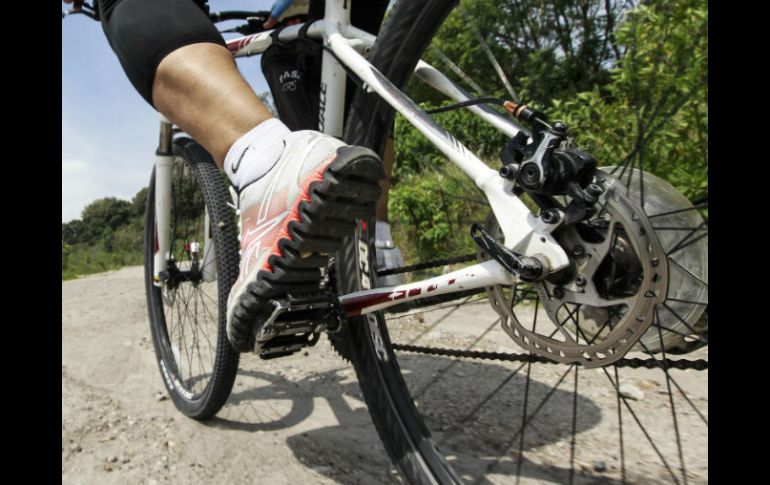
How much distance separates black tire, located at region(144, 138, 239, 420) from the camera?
169 centimetres

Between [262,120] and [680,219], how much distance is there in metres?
0.90

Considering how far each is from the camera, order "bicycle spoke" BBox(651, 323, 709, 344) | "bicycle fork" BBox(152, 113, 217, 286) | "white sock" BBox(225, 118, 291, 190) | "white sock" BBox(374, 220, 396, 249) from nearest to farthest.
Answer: "bicycle spoke" BBox(651, 323, 709, 344), "white sock" BBox(225, 118, 291, 190), "white sock" BBox(374, 220, 396, 249), "bicycle fork" BBox(152, 113, 217, 286)

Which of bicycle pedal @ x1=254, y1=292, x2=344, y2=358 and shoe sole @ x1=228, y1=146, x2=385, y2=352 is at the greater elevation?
shoe sole @ x1=228, y1=146, x2=385, y2=352

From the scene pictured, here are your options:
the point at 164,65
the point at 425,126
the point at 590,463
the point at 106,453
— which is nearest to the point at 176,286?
the point at 106,453

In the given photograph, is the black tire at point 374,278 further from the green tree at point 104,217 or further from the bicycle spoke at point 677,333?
the green tree at point 104,217

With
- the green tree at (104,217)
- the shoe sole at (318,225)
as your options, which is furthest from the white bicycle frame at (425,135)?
the green tree at (104,217)

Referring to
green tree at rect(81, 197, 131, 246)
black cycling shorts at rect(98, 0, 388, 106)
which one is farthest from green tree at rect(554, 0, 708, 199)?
green tree at rect(81, 197, 131, 246)

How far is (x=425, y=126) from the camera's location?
1.24m

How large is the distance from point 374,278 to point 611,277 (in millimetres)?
631

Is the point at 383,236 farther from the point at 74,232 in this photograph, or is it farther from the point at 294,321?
the point at 74,232

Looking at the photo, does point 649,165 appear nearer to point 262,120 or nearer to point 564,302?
point 564,302

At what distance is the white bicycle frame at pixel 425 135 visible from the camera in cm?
111

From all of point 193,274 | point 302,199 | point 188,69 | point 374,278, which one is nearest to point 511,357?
point 374,278

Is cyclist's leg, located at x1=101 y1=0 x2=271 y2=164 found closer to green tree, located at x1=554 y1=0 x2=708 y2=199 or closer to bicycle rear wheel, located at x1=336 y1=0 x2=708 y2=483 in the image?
bicycle rear wheel, located at x1=336 y1=0 x2=708 y2=483
